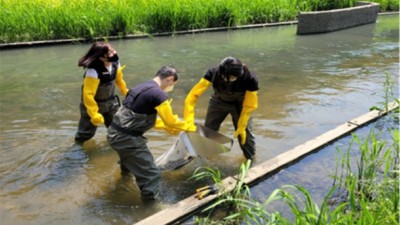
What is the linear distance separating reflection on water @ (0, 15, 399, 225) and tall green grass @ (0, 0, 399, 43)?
684 millimetres

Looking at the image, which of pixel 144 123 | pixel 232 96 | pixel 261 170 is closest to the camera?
pixel 144 123

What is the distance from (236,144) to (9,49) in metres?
7.53

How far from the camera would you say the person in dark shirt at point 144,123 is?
3.65 metres

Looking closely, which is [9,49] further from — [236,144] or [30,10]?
[236,144]

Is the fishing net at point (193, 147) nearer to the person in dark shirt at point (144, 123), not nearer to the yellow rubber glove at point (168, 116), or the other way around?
the person in dark shirt at point (144, 123)

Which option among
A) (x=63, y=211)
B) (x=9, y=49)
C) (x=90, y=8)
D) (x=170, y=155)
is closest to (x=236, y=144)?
(x=170, y=155)

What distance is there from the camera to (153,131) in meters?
5.74

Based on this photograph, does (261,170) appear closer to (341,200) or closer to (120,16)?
(341,200)

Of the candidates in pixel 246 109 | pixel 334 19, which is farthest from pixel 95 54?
pixel 334 19

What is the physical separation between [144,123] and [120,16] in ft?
29.2

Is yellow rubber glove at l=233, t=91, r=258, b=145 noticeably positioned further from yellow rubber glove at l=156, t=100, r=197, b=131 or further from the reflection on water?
yellow rubber glove at l=156, t=100, r=197, b=131

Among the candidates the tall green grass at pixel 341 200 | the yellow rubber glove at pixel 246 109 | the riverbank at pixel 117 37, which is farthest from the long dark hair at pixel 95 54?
the riverbank at pixel 117 37

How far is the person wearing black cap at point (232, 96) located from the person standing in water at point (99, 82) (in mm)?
919

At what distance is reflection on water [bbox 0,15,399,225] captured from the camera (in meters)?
4.05
